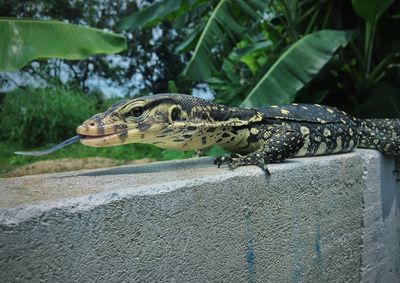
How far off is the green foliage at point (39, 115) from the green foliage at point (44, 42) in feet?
15.0

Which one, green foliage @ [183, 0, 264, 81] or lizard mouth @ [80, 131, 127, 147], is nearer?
lizard mouth @ [80, 131, 127, 147]

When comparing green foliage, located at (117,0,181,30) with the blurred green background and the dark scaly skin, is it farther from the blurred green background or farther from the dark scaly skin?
the dark scaly skin

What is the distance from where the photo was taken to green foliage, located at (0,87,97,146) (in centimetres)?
843

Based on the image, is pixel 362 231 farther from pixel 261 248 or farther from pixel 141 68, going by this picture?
pixel 141 68

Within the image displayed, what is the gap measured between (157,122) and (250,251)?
33.4 inches

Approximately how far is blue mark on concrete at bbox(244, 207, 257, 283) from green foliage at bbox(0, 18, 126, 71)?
7.61ft

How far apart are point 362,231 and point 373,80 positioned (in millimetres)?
3598

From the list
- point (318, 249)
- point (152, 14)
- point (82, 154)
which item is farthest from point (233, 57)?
point (318, 249)

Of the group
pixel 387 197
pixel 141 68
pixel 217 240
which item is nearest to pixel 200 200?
pixel 217 240

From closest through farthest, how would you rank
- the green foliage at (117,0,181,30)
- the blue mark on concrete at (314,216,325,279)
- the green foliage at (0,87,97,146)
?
the blue mark on concrete at (314,216,325,279) < the green foliage at (117,0,181,30) < the green foliage at (0,87,97,146)

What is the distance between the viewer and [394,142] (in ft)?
13.0

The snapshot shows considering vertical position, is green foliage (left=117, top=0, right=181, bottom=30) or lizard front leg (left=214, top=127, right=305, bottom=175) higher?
green foliage (left=117, top=0, right=181, bottom=30)

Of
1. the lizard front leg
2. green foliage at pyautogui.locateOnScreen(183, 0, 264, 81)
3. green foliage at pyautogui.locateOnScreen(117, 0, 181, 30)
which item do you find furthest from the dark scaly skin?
green foliage at pyautogui.locateOnScreen(117, 0, 181, 30)

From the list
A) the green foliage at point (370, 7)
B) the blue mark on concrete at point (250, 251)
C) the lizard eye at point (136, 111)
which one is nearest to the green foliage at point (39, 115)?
the green foliage at point (370, 7)
